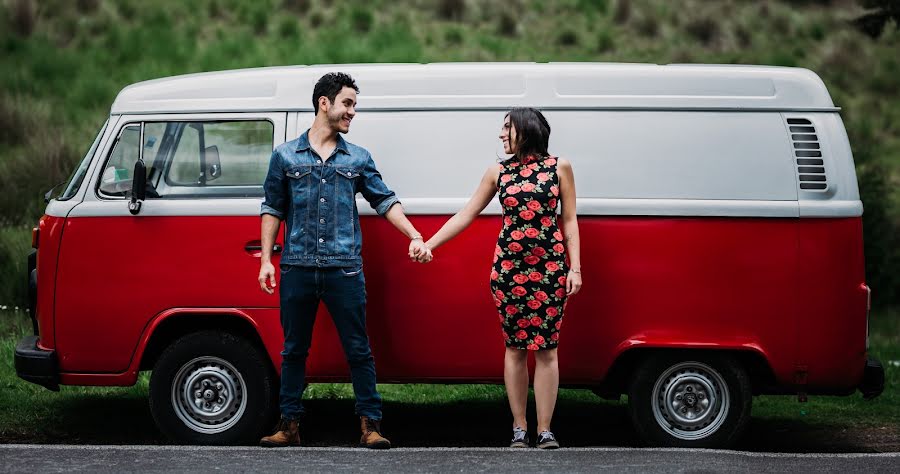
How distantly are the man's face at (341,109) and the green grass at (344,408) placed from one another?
2337 millimetres

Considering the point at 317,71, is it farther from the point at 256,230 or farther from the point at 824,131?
the point at 824,131

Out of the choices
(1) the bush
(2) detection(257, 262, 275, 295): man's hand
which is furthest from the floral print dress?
(1) the bush

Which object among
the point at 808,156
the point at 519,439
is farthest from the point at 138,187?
the point at 808,156

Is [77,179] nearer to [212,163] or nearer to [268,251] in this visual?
[212,163]

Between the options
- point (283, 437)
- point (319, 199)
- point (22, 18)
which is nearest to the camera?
point (319, 199)

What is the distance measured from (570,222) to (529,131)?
54 cm

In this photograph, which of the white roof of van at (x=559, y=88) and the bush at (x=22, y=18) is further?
the bush at (x=22, y=18)

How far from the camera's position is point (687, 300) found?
6.82 meters

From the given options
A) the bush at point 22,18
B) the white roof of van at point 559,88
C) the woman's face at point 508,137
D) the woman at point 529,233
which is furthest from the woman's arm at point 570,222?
the bush at point 22,18

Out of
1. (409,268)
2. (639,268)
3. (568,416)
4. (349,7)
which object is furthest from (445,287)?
(349,7)

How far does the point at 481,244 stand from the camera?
687 cm

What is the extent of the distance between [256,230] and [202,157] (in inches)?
23.0

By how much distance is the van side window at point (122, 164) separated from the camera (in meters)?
7.04

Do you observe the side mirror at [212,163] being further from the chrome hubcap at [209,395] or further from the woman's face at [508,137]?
the woman's face at [508,137]
